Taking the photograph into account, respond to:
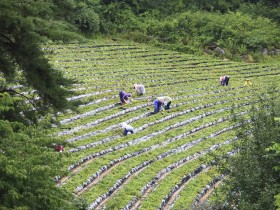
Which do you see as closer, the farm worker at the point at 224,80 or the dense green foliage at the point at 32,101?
the dense green foliage at the point at 32,101

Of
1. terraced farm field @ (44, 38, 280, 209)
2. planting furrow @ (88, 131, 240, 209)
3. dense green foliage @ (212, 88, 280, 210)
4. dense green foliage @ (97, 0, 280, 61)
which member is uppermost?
dense green foliage @ (97, 0, 280, 61)

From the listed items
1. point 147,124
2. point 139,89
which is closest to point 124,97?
point 139,89

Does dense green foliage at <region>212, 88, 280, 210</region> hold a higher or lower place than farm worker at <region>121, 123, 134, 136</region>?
higher

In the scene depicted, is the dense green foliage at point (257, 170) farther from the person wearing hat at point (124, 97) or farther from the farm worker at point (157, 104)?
the person wearing hat at point (124, 97)

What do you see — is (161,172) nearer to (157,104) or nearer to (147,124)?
(147,124)

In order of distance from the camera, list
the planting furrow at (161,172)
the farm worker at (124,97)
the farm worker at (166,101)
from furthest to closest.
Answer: the farm worker at (124,97), the farm worker at (166,101), the planting furrow at (161,172)

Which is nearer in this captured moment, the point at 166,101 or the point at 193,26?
the point at 166,101

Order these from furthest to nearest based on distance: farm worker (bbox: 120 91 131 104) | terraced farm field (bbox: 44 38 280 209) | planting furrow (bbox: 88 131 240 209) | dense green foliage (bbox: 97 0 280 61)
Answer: dense green foliage (bbox: 97 0 280 61) < farm worker (bbox: 120 91 131 104) < terraced farm field (bbox: 44 38 280 209) < planting furrow (bbox: 88 131 240 209)

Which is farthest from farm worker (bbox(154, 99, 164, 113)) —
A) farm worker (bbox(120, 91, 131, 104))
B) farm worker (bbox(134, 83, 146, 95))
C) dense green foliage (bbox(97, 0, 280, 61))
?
dense green foliage (bbox(97, 0, 280, 61))

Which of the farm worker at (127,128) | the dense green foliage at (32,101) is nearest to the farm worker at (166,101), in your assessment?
the farm worker at (127,128)

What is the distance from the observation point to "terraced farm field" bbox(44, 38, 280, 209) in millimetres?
14508

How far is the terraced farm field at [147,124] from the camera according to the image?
1451 centimetres

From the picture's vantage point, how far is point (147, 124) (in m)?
20.1

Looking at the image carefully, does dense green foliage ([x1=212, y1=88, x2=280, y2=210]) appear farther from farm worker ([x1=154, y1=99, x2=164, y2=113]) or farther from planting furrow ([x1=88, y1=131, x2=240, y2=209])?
farm worker ([x1=154, y1=99, x2=164, y2=113])
